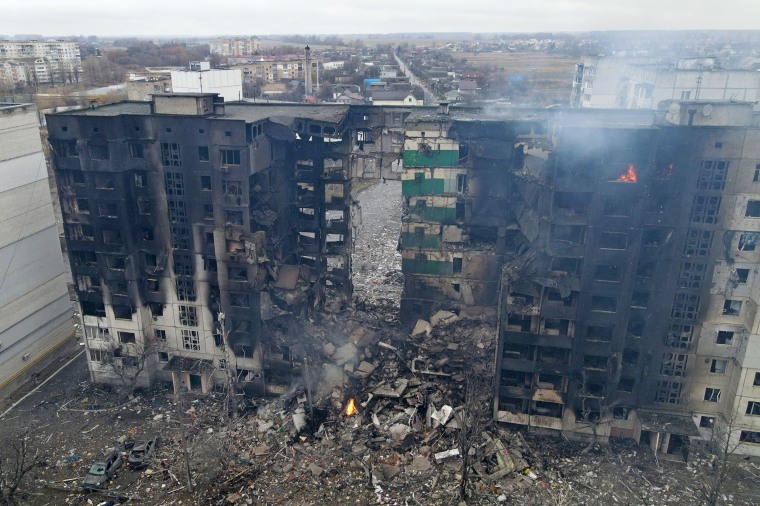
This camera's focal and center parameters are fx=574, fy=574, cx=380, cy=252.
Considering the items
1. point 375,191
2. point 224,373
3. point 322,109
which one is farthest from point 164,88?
point 224,373

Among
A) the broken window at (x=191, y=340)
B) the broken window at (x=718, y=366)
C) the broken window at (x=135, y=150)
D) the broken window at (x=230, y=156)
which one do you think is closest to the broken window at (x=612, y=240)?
the broken window at (x=718, y=366)

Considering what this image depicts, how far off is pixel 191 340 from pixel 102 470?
7.50 m

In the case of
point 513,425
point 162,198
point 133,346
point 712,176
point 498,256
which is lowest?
point 513,425

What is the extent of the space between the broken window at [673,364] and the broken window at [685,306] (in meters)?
1.79

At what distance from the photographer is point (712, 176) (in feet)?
74.2

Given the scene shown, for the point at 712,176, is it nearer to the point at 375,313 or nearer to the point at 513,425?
the point at 513,425

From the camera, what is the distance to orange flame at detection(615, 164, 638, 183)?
73.8 ft

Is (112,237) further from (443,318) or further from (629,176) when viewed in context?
(629,176)

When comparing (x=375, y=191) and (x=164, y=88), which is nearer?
(x=375, y=191)

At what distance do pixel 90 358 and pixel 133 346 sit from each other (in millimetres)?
2767

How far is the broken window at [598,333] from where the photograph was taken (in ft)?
81.2

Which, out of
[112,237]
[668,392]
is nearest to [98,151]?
[112,237]

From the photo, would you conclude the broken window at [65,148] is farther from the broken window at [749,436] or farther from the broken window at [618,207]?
the broken window at [749,436]

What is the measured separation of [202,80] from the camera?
185ft
